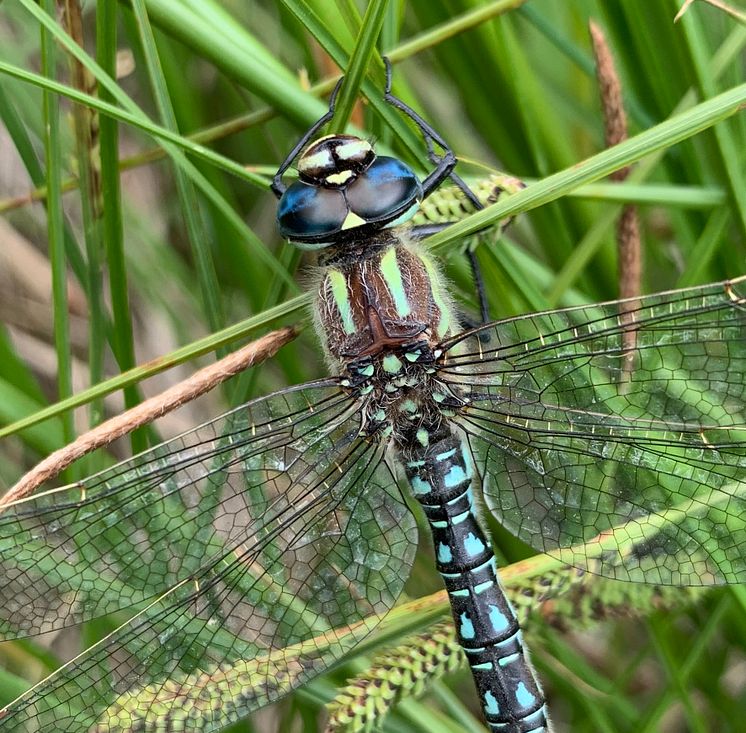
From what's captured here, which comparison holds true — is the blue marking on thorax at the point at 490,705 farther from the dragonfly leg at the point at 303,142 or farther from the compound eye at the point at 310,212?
the dragonfly leg at the point at 303,142

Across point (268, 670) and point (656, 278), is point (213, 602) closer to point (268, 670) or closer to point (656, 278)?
point (268, 670)

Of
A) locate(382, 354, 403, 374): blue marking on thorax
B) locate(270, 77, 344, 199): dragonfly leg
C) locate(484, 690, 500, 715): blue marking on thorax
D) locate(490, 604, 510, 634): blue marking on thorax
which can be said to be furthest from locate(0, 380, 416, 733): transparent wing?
locate(270, 77, 344, 199): dragonfly leg

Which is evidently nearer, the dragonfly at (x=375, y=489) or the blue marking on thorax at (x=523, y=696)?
the dragonfly at (x=375, y=489)

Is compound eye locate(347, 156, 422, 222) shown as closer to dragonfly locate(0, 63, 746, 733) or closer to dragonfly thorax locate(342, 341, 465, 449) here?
dragonfly locate(0, 63, 746, 733)

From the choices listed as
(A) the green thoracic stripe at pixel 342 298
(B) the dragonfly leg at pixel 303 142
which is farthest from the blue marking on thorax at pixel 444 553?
(B) the dragonfly leg at pixel 303 142

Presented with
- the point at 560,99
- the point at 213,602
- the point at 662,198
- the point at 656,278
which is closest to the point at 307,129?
the point at 662,198
